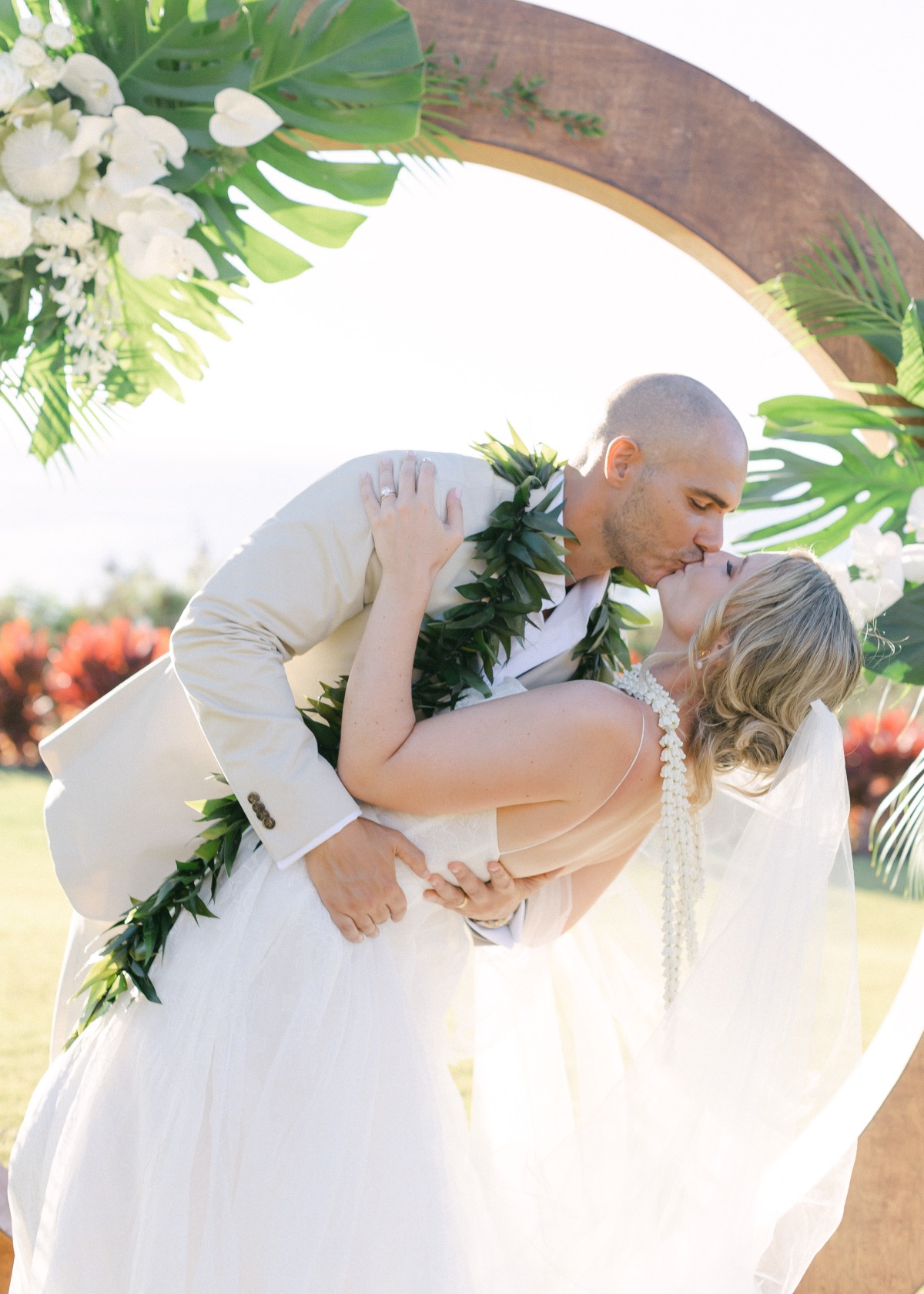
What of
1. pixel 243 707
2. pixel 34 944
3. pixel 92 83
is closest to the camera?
pixel 243 707

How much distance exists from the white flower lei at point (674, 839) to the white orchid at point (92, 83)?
147 centimetres

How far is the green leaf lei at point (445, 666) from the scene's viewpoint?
195 cm

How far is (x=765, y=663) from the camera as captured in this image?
1.90 metres

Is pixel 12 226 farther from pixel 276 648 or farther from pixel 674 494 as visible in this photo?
pixel 674 494

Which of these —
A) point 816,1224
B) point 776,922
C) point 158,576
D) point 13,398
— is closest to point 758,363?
point 776,922

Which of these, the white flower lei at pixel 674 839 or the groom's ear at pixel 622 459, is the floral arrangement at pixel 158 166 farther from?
the white flower lei at pixel 674 839

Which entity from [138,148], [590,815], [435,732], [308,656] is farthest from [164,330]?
[590,815]

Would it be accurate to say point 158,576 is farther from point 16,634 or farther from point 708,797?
point 708,797

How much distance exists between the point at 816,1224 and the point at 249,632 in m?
1.51

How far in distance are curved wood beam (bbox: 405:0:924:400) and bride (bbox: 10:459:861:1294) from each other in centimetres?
107

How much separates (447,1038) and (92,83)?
194 centimetres

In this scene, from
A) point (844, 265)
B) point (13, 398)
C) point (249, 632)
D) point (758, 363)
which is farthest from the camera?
point (758, 363)

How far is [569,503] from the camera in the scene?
2.16m

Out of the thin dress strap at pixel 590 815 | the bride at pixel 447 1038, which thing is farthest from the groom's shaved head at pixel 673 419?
the thin dress strap at pixel 590 815
